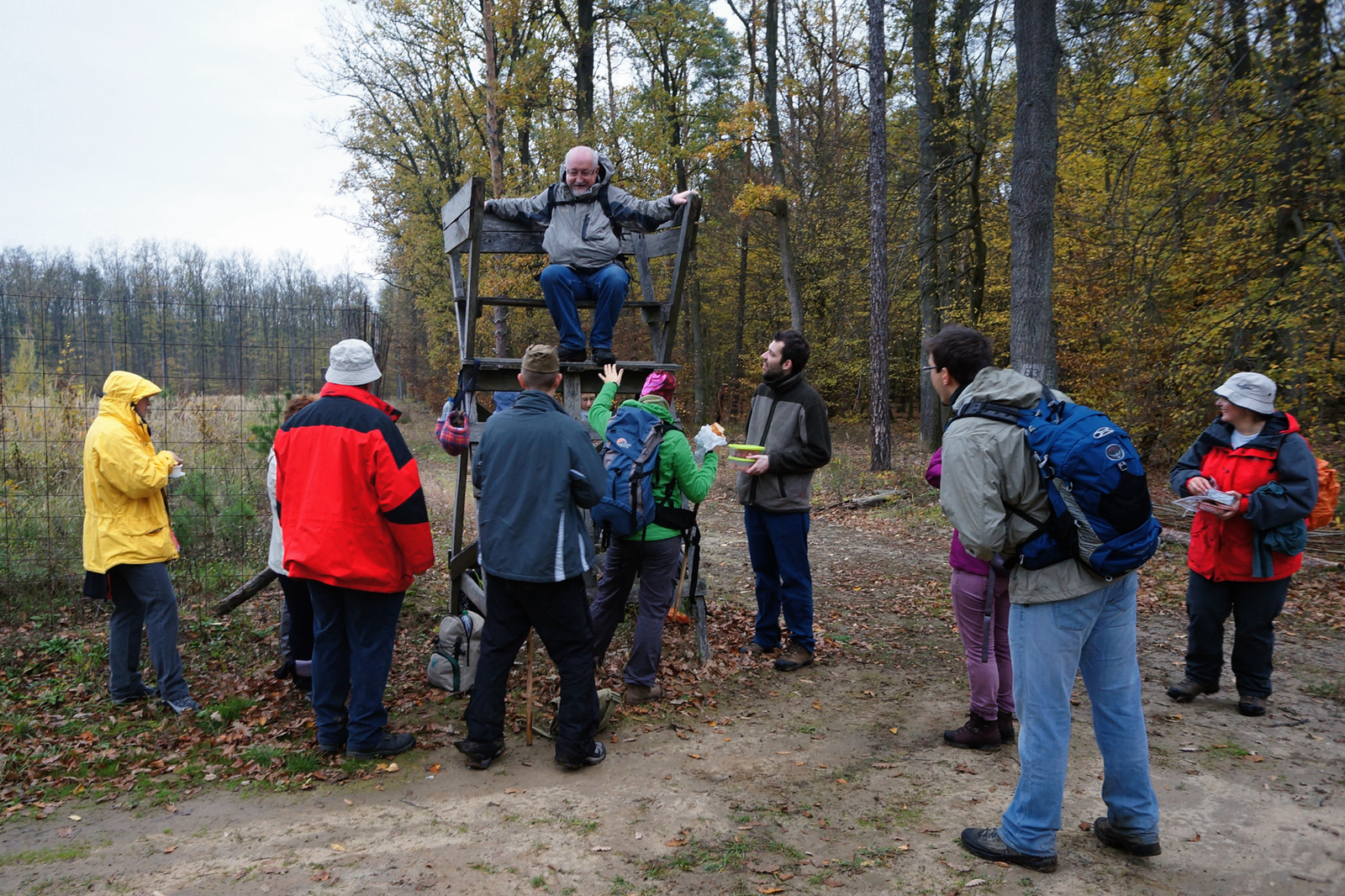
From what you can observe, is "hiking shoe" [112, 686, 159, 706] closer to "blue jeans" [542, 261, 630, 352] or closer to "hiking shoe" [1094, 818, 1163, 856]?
"blue jeans" [542, 261, 630, 352]

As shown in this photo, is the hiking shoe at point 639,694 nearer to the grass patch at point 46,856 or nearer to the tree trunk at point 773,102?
the grass patch at point 46,856

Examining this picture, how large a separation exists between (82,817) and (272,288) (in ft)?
17.5

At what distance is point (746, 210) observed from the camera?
18.8 meters

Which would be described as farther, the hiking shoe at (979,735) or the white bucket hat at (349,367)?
the hiking shoe at (979,735)

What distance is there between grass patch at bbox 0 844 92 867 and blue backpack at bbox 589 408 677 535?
2.78 m

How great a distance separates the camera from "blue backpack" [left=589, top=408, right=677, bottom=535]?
15.0 ft

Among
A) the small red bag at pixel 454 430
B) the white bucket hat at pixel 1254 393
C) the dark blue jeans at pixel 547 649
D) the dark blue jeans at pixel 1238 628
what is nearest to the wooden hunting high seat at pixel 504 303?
the small red bag at pixel 454 430

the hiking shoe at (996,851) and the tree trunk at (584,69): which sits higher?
the tree trunk at (584,69)

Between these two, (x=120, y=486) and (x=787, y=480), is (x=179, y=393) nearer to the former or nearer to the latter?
(x=120, y=486)

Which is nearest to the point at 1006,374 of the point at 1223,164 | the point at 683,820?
the point at 683,820

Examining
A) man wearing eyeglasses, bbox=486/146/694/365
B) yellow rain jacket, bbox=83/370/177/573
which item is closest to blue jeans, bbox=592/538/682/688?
man wearing eyeglasses, bbox=486/146/694/365

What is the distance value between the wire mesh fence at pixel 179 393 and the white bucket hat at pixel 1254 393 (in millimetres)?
6565

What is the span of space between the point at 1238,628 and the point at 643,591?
369 centimetres

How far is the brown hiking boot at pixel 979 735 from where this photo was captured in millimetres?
4297
